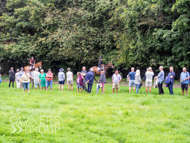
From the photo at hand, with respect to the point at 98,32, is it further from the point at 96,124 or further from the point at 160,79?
the point at 96,124

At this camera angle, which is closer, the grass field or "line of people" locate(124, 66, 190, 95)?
the grass field

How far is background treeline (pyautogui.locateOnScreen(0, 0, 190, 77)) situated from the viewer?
71.6ft

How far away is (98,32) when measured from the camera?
2858cm

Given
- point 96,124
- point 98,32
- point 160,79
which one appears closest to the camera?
point 96,124

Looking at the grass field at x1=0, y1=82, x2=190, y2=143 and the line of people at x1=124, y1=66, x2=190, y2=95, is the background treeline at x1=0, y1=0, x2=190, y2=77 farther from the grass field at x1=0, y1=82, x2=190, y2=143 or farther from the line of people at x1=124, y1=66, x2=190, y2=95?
the grass field at x1=0, y1=82, x2=190, y2=143

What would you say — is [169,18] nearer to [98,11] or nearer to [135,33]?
[135,33]

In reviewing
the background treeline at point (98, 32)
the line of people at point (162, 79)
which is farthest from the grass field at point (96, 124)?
the background treeline at point (98, 32)

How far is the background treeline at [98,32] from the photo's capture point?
21.8m

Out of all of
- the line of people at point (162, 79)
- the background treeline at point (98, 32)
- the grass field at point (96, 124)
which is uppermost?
the background treeline at point (98, 32)

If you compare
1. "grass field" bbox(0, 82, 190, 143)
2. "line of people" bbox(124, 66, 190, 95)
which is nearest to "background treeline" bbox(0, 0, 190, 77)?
"line of people" bbox(124, 66, 190, 95)

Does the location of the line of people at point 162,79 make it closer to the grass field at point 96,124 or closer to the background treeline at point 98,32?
the grass field at point 96,124

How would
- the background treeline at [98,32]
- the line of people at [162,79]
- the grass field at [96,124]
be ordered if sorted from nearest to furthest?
the grass field at [96,124]
the line of people at [162,79]
the background treeline at [98,32]

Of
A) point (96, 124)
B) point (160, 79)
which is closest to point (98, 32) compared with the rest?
point (160, 79)

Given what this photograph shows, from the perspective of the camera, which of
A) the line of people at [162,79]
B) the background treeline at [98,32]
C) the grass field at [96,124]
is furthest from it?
the background treeline at [98,32]
